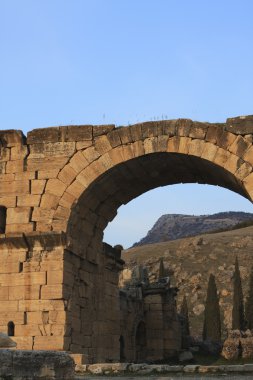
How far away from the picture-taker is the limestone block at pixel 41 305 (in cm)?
1265

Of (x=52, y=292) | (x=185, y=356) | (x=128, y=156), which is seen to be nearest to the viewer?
(x=52, y=292)

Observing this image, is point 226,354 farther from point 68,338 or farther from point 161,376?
point 161,376

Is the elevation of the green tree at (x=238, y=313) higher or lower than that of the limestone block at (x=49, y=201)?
lower

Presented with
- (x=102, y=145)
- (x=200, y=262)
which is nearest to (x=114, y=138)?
(x=102, y=145)

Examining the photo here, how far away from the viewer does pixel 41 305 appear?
41.7ft

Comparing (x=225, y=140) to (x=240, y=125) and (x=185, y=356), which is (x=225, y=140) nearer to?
(x=240, y=125)

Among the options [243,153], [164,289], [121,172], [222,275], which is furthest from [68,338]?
[222,275]

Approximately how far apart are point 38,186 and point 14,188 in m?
0.61

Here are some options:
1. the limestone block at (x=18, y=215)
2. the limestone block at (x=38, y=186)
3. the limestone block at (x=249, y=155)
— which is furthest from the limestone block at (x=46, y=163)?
the limestone block at (x=249, y=155)

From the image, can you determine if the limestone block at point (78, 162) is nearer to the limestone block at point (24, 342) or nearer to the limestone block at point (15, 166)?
the limestone block at point (15, 166)

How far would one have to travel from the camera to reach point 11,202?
538 inches

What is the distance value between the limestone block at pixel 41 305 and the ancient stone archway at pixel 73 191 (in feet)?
0.07

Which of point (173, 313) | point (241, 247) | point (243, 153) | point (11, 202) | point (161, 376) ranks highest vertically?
point (241, 247)

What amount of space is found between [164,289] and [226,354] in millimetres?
5652
